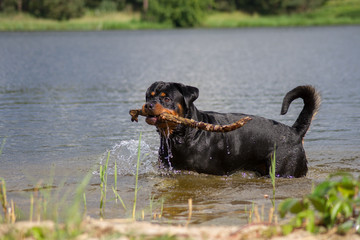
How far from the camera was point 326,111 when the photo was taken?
36.8 feet

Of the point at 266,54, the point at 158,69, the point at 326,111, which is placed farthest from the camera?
the point at 266,54

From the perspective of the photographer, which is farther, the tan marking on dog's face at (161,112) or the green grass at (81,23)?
the green grass at (81,23)

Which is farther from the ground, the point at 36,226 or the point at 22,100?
the point at 36,226

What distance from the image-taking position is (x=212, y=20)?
64062 mm

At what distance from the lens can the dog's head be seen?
226 inches

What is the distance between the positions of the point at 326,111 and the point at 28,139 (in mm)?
6049

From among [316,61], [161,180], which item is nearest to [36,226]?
[161,180]

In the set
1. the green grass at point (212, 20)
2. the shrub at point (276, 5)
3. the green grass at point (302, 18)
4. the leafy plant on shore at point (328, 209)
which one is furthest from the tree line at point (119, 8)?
the leafy plant on shore at point (328, 209)

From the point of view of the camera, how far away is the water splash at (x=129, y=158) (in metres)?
7.13

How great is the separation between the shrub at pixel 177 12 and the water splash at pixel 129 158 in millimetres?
52372

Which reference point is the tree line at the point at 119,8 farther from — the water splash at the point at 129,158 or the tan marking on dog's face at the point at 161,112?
the tan marking on dog's face at the point at 161,112

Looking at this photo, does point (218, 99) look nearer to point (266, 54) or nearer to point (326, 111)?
point (326, 111)

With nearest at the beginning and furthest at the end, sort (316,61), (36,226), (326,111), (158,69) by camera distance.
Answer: (36,226), (326,111), (158,69), (316,61)

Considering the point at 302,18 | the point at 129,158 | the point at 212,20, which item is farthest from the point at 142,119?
the point at 302,18
